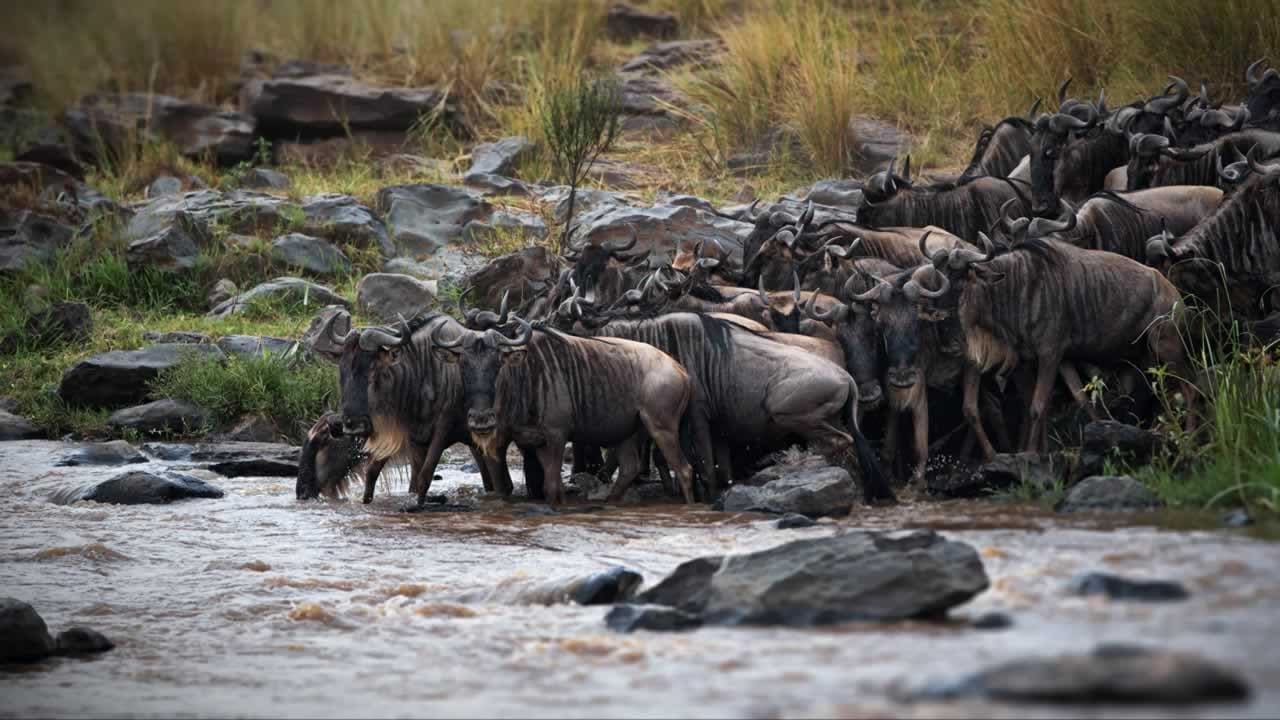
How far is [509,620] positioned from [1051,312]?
3.90m

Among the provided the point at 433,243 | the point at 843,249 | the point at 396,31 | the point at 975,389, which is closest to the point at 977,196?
the point at 843,249

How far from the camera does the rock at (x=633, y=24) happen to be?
21.6 meters

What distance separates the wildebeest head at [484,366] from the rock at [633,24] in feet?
42.0

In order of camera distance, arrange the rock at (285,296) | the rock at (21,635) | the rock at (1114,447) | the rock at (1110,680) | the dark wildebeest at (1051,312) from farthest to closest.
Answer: the rock at (285,296), the dark wildebeest at (1051,312), the rock at (1114,447), the rock at (21,635), the rock at (1110,680)

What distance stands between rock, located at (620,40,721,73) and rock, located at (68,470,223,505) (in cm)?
1067

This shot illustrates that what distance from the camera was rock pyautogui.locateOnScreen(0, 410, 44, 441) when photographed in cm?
1239

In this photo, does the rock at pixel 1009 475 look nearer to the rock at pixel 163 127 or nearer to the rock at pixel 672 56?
the rock at pixel 672 56

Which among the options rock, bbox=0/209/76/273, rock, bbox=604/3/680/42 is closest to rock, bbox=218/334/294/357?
rock, bbox=0/209/76/273

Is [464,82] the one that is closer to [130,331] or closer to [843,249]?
[130,331]

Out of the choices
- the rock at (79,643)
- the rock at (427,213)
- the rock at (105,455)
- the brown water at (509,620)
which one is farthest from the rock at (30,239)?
the rock at (79,643)

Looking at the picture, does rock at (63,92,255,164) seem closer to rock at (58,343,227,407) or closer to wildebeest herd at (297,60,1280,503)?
rock at (58,343,227,407)

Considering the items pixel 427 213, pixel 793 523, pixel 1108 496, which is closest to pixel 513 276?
pixel 427 213

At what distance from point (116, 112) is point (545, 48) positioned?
5.40 m

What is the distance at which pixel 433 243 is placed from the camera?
15.6 m
